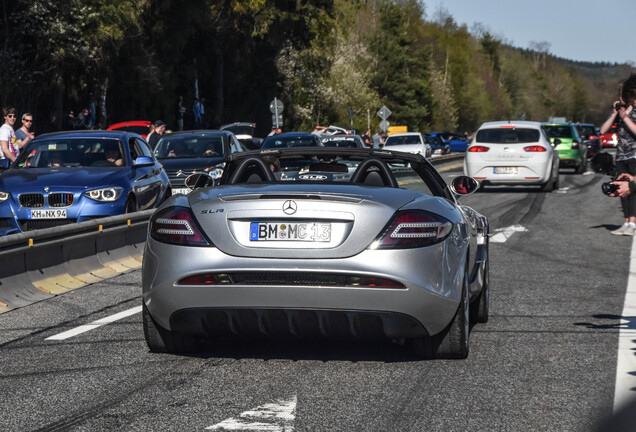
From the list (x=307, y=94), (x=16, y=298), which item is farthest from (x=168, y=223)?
(x=307, y=94)

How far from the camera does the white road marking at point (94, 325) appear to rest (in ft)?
25.8

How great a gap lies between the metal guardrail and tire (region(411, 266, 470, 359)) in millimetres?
4018

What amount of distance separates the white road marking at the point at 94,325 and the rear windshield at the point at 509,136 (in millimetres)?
18636

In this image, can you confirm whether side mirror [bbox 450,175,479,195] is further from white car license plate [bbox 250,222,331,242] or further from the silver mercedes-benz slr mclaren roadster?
white car license plate [bbox 250,222,331,242]

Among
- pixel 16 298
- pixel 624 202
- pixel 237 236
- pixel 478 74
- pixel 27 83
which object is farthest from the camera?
pixel 478 74

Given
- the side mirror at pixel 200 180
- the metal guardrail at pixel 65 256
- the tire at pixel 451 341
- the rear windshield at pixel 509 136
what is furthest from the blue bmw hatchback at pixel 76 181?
the rear windshield at pixel 509 136

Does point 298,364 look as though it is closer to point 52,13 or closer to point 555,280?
point 555,280

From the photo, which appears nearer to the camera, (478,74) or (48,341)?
(48,341)

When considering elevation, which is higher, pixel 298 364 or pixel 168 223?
pixel 168 223

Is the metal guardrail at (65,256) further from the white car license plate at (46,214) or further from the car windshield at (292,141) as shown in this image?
the car windshield at (292,141)

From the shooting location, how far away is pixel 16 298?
979 cm

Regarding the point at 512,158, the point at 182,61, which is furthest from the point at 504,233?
the point at 182,61

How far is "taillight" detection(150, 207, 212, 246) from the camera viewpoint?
6402 mm

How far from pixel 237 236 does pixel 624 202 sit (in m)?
Answer: 10.9
